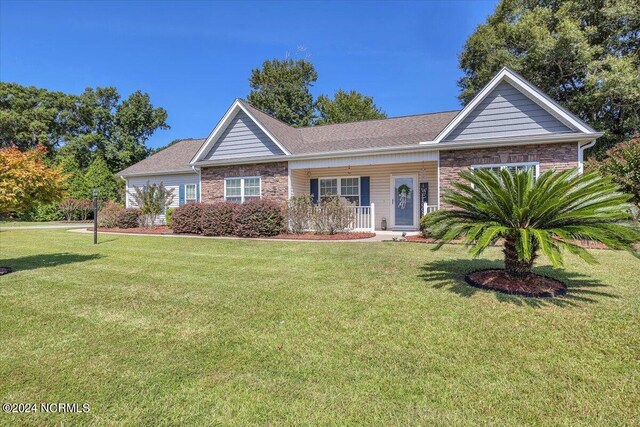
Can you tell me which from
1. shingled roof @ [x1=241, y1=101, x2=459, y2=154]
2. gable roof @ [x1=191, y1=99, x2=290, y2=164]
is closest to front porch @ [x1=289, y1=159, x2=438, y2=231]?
shingled roof @ [x1=241, y1=101, x2=459, y2=154]

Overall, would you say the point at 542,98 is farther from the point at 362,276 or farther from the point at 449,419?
the point at 449,419

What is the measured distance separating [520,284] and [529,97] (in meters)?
8.61

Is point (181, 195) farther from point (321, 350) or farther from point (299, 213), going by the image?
point (321, 350)

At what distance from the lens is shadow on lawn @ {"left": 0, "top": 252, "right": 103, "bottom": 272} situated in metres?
7.41

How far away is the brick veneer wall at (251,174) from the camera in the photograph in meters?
14.6

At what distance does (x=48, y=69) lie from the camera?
85.7 ft

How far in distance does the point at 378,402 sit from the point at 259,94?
38083mm

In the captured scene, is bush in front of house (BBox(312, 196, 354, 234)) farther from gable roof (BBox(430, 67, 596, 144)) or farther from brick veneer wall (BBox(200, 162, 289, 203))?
gable roof (BBox(430, 67, 596, 144))

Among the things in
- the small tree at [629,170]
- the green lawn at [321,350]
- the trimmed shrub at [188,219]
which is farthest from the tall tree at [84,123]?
the small tree at [629,170]

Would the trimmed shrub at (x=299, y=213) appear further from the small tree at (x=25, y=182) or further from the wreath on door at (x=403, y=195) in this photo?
the small tree at (x=25, y=182)

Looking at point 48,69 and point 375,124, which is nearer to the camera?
point 375,124

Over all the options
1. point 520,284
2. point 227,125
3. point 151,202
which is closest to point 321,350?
point 520,284

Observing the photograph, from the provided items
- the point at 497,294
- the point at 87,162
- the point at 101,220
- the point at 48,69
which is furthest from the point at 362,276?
the point at 87,162

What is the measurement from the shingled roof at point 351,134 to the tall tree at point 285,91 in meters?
19.3
